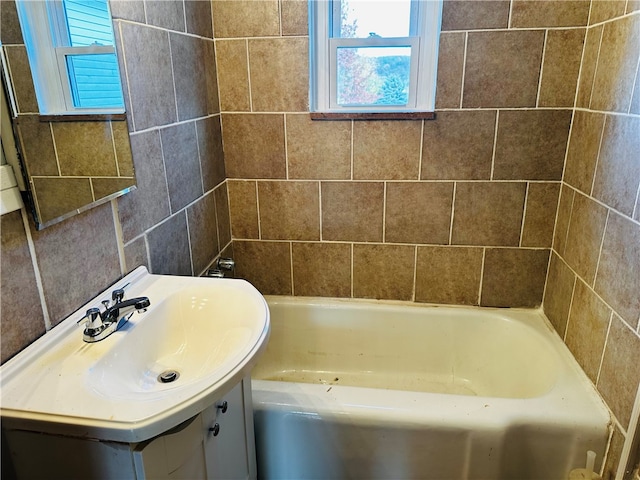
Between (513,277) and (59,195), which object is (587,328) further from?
(59,195)

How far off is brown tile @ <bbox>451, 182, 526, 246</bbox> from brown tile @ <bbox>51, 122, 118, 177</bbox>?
4.36 feet

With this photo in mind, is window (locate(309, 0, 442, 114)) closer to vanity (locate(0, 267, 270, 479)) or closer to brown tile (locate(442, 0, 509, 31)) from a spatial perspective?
brown tile (locate(442, 0, 509, 31))

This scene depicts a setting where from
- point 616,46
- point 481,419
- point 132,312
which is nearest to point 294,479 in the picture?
point 481,419

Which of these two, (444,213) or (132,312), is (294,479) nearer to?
(132,312)

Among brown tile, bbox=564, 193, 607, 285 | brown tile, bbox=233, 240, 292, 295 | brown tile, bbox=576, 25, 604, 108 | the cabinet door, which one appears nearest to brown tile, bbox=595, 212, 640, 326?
brown tile, bbox=564, 193, 607, 285

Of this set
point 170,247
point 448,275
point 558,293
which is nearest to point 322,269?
point 448,275

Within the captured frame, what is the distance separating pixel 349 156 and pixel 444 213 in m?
0.48

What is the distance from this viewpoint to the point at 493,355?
1952mm

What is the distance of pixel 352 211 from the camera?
1.97 meters

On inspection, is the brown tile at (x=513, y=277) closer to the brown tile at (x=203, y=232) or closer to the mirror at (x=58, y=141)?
the brown tile at (x=203, y=232)

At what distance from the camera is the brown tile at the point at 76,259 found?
39.4 inches

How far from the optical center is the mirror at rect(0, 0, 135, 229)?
0.89 meters

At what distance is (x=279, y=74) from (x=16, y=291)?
50.8 inches

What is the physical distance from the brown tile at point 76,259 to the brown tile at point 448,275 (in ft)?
4.22
